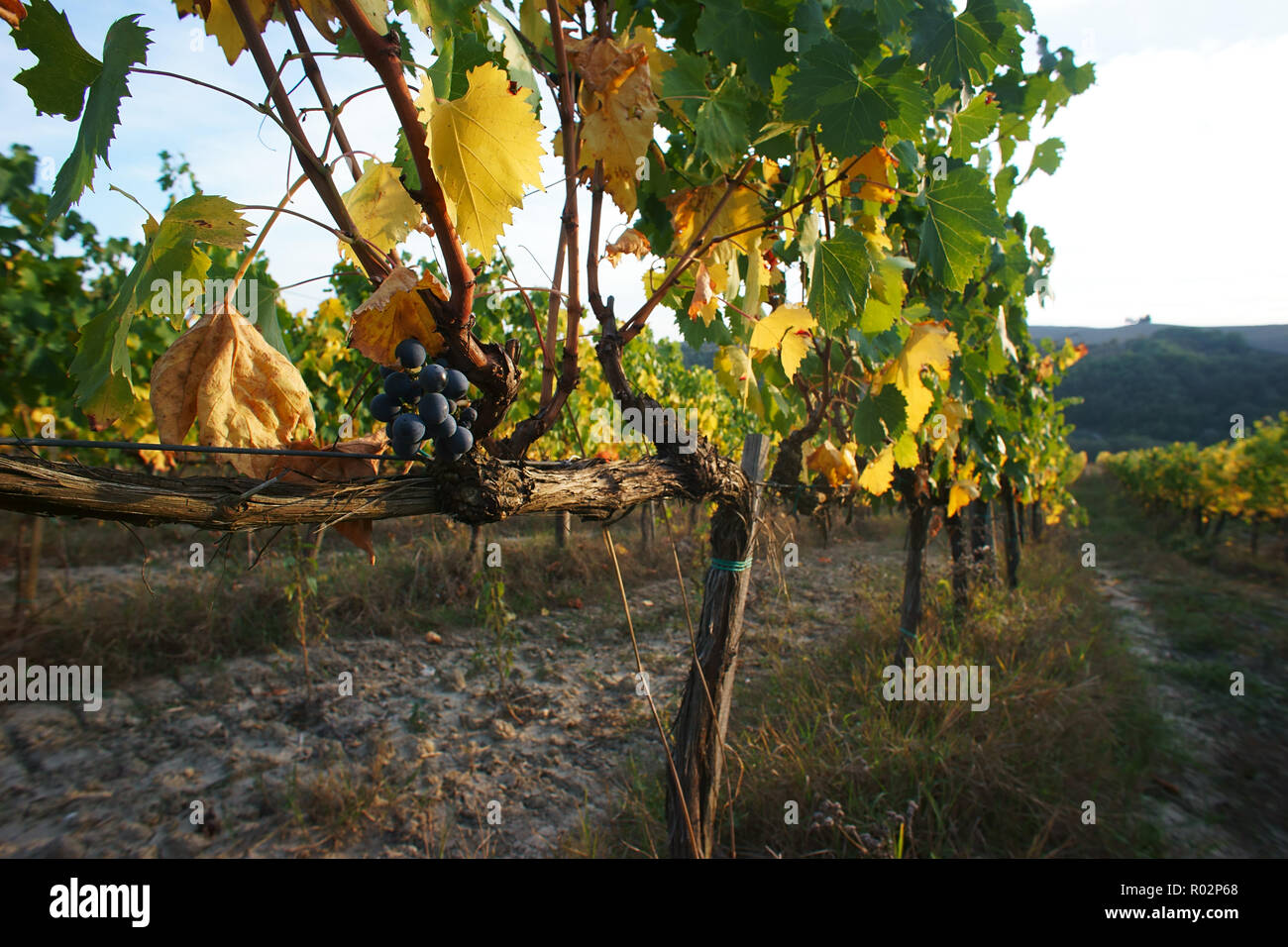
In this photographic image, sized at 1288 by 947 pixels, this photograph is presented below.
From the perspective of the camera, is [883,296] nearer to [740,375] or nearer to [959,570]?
[740,375]

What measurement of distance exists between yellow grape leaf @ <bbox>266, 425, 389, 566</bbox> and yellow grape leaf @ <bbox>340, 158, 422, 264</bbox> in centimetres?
33

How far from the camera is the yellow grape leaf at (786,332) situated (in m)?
1.64

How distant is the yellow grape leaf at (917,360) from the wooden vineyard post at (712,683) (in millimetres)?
607

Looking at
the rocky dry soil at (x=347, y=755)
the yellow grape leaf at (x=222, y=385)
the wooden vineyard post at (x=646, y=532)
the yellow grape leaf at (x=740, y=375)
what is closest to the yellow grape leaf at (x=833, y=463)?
the rocky dry soil at (x=347, y=755)

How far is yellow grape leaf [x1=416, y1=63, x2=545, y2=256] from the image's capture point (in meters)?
0.75

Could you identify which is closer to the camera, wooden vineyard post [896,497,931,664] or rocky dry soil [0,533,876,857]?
rocky dry soil [0,533,876,857]

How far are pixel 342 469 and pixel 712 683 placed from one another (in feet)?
5.49

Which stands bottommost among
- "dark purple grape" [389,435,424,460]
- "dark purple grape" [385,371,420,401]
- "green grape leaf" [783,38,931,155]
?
"dark purple grape" [389,435,424,460]

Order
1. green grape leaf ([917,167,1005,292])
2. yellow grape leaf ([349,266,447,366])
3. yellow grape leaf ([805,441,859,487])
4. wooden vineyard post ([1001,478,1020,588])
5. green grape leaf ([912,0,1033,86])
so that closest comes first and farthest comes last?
yellow grape leaf ([349,266,447,366])
green grape leaf ([912,0,1033,86])
green grape leaf ([917,167,1005,292])
yellow grape leaf ([805,441,859,487])
wooden vineyard post ([1001,478,1020,588])

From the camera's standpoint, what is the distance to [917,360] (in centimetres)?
214

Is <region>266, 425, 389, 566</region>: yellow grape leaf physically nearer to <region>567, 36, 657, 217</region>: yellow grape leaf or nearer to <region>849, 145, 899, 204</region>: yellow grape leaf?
<region>567, 36, 657, 217</region>: yellow grape leaf

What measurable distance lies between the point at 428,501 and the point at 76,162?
0.59 meters

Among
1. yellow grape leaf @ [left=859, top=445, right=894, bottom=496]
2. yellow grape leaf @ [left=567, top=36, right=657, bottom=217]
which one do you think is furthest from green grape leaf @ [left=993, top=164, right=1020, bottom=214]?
yellow grape leaf @ [left=567, top=36, right=657, bottom=217]

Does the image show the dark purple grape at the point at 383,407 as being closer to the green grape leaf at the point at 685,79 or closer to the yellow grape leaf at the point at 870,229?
the green grape leaf at the point at 685,79
